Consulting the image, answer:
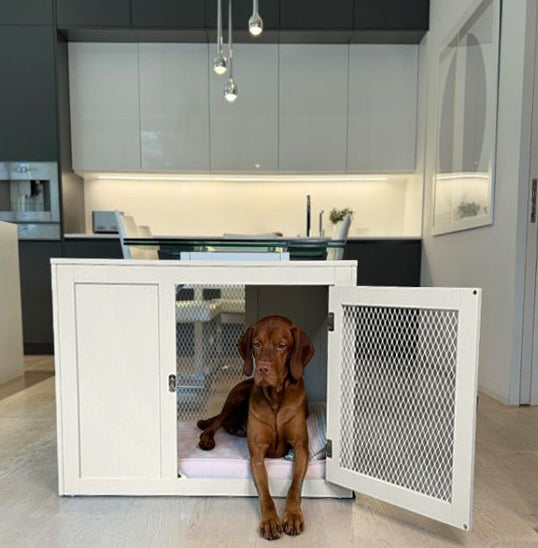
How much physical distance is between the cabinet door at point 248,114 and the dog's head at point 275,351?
2.42m

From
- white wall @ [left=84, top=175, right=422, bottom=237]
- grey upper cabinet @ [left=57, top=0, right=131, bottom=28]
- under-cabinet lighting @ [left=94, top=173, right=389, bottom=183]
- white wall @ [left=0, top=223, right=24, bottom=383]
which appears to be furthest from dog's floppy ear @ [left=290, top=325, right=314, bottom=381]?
grey upper cabinet @ [left=57, top=0, right=131, bottom=28]

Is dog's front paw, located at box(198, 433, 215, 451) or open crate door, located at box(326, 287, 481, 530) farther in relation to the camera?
dog's front paw, located at box(198, 433, 215, 451)

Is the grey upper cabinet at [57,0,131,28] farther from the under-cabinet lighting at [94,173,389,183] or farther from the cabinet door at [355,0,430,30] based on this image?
the cabinet door at [355,0,430,30]

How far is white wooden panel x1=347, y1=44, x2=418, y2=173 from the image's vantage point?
10.6 feet

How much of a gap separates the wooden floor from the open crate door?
0.26 feet

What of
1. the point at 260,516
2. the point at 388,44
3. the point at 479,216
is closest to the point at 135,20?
the point at 388,44

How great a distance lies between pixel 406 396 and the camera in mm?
1127

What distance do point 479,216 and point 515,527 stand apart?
5.24ft

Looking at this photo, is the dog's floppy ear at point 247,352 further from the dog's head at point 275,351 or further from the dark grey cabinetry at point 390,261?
the dark grey cabinetry at point 390,261

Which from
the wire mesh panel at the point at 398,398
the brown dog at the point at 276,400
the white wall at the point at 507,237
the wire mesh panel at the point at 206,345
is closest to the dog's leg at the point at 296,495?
the brown dog at the point at 276,400

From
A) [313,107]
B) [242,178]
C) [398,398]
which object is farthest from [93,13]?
[398,398]

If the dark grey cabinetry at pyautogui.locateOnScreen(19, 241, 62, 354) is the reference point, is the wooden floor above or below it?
below

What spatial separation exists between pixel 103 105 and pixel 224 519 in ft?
10.5

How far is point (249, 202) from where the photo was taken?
3.73m
